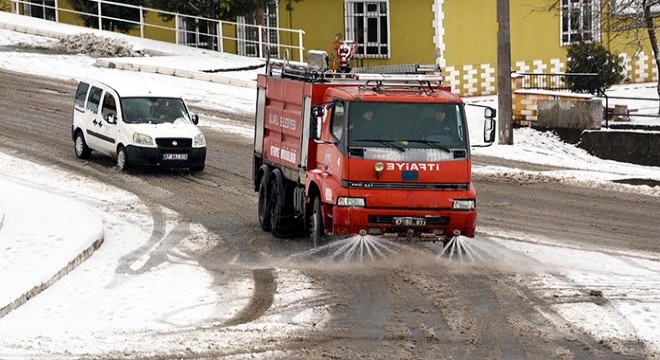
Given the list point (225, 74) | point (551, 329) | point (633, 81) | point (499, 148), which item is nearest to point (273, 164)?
point (551, 329)

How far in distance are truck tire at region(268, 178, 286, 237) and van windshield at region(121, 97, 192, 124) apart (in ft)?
24.2

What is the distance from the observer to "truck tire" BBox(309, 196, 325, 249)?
60.6 feet

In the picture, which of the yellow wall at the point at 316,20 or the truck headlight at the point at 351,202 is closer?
the truck headlight at the point at 351,202

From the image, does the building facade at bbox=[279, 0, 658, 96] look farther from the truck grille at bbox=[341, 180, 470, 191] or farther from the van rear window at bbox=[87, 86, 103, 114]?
the truck grille at bbox=[341, 180, 470, 191]

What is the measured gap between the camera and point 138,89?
2816cm

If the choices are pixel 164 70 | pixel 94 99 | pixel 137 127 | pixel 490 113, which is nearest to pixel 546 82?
pixel 164 70

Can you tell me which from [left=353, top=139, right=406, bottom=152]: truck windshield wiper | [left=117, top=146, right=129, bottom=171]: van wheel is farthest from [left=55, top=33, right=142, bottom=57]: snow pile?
[left=353, top=139, right=406, bottom=152]: truck windshield wiper

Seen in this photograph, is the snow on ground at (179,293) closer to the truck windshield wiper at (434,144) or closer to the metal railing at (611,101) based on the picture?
the truck windshield wiper at (434,144)

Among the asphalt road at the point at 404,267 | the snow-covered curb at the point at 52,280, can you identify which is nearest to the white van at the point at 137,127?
the asphalt road at the point at 404,267

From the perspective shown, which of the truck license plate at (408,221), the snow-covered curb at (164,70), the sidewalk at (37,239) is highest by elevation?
the snow-covered curb at (164,70)

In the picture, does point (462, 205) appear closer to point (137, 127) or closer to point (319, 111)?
point (319, 111)

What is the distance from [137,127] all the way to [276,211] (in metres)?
7.64

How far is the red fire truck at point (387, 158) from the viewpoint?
17.7 metres

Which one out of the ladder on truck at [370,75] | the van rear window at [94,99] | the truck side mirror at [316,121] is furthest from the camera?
the van rear window at [94,99]
